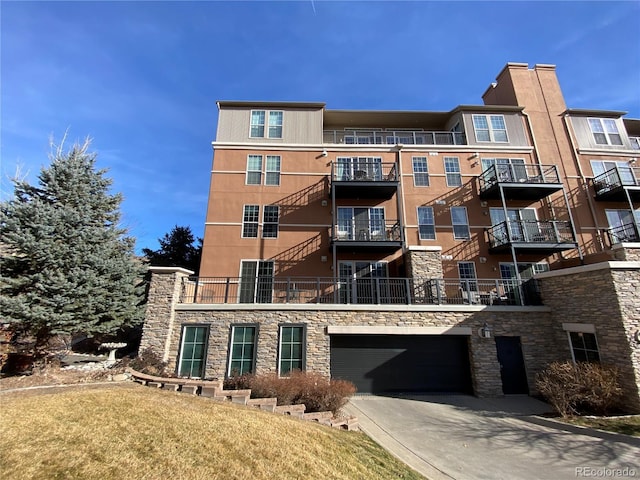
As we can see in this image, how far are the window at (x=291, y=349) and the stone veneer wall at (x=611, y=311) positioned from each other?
10092 millimetres

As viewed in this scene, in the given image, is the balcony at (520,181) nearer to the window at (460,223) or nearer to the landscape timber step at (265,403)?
the window at (460,223)

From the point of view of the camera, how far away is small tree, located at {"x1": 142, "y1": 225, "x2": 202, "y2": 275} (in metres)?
21.3

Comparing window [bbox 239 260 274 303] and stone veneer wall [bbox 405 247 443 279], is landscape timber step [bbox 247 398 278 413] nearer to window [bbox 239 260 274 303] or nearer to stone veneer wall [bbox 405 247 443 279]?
window [bbox 239 260 274 303]

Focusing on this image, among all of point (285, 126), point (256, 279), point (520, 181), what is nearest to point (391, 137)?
point (285, 126)

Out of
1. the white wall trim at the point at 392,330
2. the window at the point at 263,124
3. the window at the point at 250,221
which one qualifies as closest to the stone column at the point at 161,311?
the window at the point at 250,221

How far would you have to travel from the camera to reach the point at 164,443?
4648 mm

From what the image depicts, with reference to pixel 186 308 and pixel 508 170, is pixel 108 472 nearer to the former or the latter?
pixel 186 308

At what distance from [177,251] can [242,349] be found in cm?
1414

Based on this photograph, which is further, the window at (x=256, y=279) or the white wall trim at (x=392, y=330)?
the window at (x=256, y=279)

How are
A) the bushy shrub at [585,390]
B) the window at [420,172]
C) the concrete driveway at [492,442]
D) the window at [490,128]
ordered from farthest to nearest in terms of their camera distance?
1. the window at [490,128]
2. the window at [420,172]
3. the bushy shrub at [585,390]
4. the concrete driveway at [492,442]

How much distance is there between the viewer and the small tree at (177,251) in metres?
21.3

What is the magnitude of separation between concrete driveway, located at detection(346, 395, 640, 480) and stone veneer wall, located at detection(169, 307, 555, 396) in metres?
1.71

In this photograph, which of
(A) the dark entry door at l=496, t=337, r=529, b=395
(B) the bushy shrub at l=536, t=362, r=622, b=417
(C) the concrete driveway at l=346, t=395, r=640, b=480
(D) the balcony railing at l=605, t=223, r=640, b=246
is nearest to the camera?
(C) the concrete driveway at l=346, t=395, r=640, b=480

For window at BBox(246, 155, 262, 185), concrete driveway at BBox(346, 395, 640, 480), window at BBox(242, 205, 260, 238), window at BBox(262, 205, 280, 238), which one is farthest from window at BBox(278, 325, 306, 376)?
window at BBox(246, 155, 262, 185)
